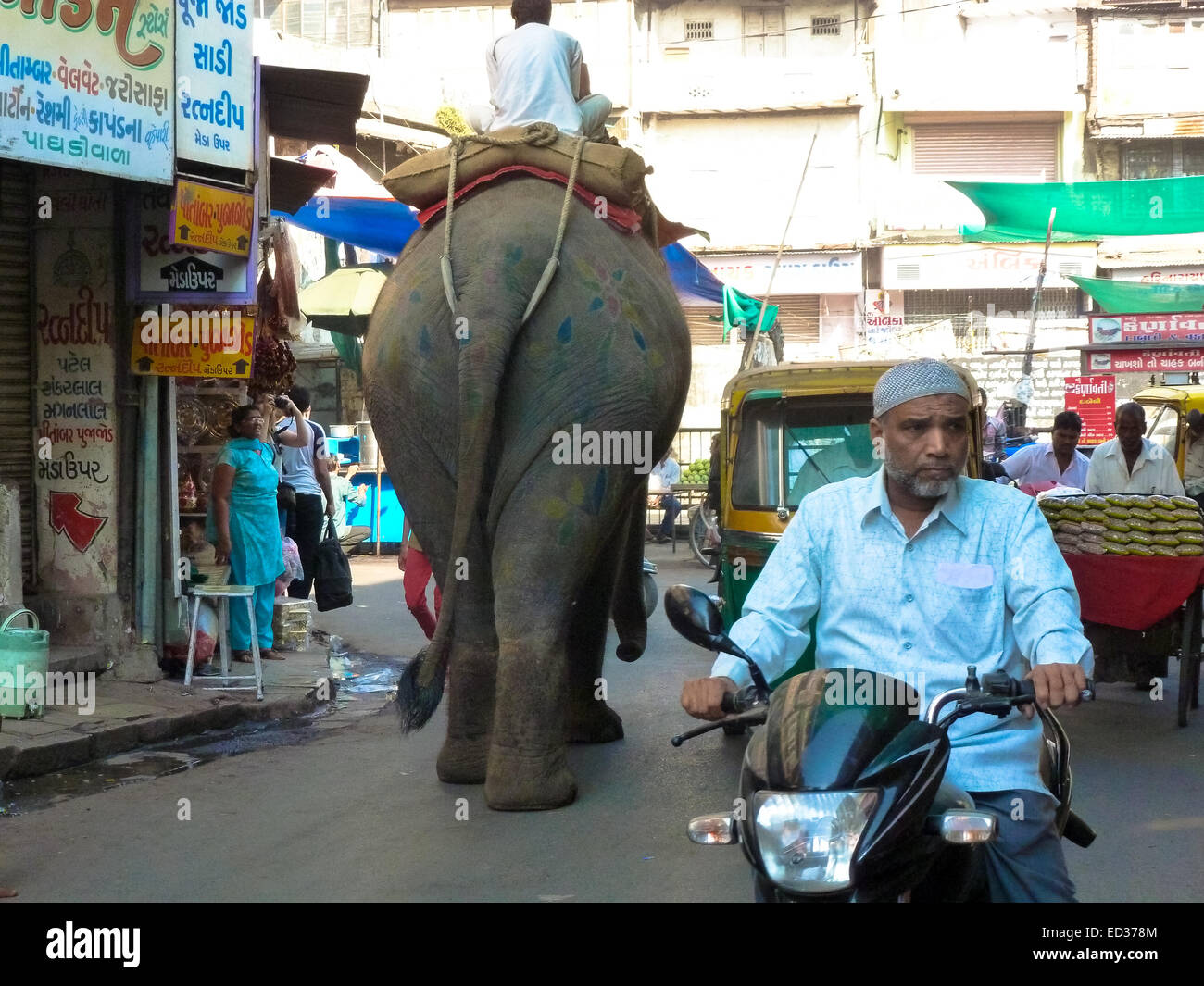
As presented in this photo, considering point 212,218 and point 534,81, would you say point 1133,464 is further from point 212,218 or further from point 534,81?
point 212,218

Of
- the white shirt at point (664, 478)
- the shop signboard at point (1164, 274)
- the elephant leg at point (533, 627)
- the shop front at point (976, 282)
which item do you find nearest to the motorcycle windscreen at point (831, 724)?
the elephant leg at point (533, 627)

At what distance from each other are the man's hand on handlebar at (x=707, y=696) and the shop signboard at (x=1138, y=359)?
60.7 feet

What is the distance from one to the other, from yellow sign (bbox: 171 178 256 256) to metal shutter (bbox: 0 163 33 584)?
99 cm

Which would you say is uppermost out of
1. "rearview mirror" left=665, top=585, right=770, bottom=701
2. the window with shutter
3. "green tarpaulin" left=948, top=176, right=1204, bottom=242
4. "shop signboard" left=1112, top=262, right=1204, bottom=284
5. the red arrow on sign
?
the window with shutter

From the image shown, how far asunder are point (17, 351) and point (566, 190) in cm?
394

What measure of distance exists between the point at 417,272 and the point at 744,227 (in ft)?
99.5

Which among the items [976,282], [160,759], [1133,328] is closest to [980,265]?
[976,282]

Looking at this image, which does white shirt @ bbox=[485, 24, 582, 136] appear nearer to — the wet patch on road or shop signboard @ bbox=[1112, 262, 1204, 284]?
the wet patch on road

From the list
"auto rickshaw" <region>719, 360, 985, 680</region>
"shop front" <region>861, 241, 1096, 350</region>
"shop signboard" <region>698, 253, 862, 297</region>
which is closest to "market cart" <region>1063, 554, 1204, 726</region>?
"auto rickshaw" <region>719, 360, 985, 680</region>

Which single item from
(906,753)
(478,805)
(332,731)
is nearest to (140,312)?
(332,731)

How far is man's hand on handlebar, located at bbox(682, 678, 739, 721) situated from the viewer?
2896mm

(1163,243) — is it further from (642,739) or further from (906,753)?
(906,753)

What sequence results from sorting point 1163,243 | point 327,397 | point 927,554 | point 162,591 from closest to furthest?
point 927,554
point 162,591
point 327,397
point 1163,243

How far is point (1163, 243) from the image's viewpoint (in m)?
34.1
